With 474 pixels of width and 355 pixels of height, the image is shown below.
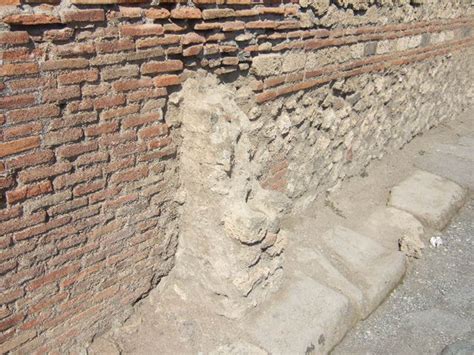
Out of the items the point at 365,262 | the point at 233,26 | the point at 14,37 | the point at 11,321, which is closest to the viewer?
the point at 14,37

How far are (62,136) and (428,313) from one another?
2.87m

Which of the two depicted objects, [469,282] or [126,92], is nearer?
[126,92]

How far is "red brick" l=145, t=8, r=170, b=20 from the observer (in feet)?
7.70

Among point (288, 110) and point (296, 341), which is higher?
point (288, 110)

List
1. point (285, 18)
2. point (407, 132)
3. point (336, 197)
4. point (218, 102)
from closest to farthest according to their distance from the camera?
point (218, 102) < point (285, 18) < point (336, 197) < point (407, 132)

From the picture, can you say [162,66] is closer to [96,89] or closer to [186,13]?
[186,13]

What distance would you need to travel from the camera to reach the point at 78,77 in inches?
84.7

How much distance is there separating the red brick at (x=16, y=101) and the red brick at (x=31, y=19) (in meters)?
0.30

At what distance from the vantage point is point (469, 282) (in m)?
3.75

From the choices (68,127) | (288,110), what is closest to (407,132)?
(288,110)

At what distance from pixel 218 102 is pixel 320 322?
1.53 m

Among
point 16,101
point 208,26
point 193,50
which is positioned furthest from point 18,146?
point 208,26

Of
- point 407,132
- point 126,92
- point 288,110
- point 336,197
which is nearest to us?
point 126,92

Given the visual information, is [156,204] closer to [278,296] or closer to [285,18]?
[278,296]
